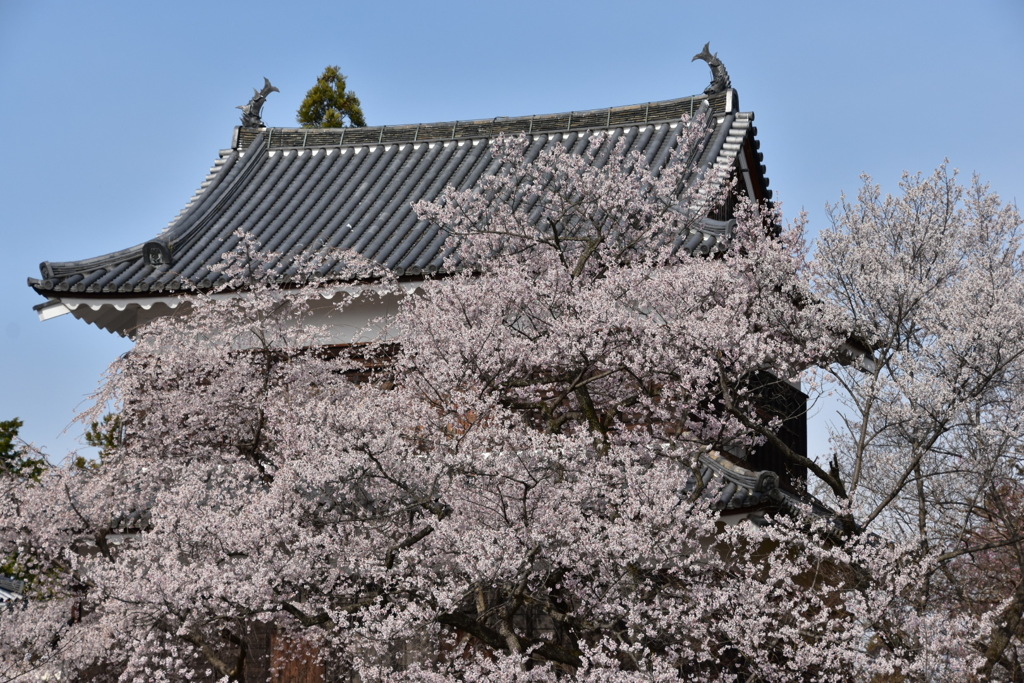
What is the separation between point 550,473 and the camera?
8742 millimetres

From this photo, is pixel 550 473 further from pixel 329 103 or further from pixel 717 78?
pixel 329 103

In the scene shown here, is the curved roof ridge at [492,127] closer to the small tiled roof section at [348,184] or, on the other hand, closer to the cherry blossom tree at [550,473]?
the small tiled roof section at [348,184]

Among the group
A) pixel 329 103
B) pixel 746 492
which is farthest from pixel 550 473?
pixel 329 103

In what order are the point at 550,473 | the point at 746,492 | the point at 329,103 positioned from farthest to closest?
the point at 329,103 → the point at 746,492 → the point at 550,473

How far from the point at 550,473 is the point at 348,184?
1050 centimetres

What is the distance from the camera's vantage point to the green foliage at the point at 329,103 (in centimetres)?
3127

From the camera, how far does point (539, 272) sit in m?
11.2

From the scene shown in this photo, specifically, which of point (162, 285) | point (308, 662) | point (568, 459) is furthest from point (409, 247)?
point (568, 459)

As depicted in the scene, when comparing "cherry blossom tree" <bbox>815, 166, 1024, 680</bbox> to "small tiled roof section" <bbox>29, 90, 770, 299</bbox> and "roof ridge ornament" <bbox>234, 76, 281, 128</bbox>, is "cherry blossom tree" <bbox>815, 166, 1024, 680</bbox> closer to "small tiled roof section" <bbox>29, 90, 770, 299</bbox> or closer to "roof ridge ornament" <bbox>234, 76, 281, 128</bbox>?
"small tiled roof section" <bbox>29, 90, 770, 299</bbox>

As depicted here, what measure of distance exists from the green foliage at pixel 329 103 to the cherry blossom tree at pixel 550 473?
18.8m

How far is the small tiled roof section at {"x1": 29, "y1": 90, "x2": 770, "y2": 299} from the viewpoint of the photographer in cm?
1473

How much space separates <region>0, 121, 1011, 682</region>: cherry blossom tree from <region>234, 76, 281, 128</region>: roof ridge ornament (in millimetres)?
7745

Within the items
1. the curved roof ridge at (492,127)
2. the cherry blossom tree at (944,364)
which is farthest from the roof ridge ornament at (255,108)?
the cherry blossom tree at (944,364)

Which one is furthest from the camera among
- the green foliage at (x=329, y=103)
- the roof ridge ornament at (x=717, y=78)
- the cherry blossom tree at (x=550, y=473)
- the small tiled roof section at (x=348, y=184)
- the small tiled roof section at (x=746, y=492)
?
the green foliage at (x=329, y=103)
